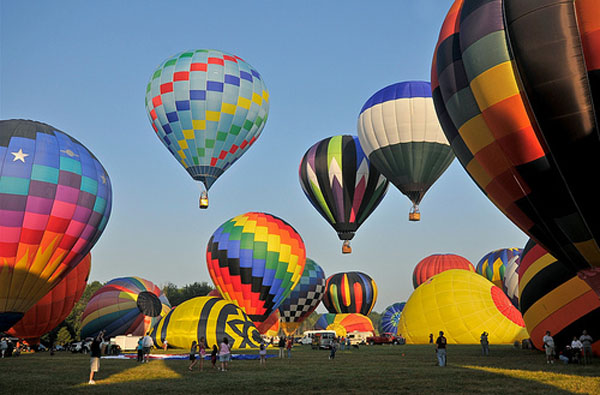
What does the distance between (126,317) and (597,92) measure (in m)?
29.4

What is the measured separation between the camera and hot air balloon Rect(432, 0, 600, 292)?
36.1 feet

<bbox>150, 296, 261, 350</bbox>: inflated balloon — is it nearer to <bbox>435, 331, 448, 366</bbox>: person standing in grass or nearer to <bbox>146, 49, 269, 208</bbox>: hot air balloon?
<bbox>146, 49, 269, 208</bbox>: hot air balloon

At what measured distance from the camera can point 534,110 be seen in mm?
11664

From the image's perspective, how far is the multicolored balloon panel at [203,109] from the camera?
1091 inches

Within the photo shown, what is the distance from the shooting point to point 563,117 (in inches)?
442

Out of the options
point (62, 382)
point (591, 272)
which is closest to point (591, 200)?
point (591, 272)

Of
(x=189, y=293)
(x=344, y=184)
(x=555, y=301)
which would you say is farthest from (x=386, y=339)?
(x=189, y=293)

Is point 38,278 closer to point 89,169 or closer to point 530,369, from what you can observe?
point 89,169

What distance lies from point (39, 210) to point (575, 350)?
18257 mm

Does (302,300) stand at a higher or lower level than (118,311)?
higher

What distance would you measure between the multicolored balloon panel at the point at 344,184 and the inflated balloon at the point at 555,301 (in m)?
15.0

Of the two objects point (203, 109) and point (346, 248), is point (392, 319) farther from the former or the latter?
point (203, 109)

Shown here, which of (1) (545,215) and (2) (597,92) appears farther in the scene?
(1) (545,215)

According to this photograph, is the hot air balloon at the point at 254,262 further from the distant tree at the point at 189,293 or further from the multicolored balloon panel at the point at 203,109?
the distant tree at the point at 189,293
